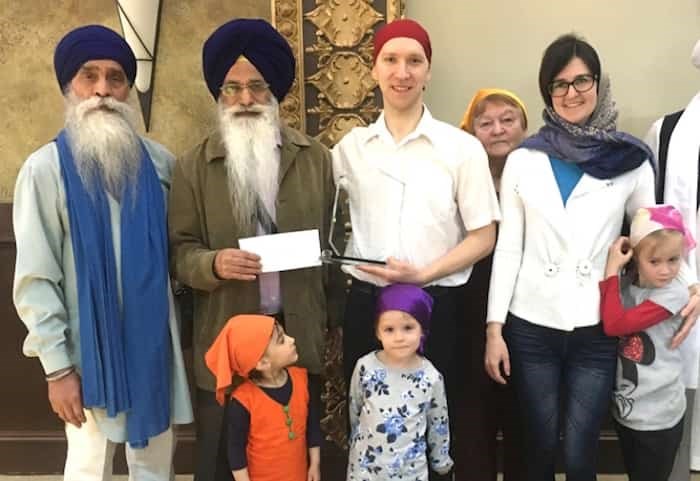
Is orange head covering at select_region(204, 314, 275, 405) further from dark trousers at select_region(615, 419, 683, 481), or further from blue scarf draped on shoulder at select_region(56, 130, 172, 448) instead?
dark trousers at select_region(615, 419, 683, 481)

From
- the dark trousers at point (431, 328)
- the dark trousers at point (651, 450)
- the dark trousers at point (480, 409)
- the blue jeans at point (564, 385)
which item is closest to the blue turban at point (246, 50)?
the dark trousers at point (431, 328)

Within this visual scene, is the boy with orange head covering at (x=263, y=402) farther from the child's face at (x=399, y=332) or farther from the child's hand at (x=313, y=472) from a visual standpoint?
the child's face at (x=399, y=332)

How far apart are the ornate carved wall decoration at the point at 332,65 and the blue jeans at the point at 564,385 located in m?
0.78

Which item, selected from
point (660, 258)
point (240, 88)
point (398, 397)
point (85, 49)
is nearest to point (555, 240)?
point (660, 258)

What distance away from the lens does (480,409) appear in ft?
6.42

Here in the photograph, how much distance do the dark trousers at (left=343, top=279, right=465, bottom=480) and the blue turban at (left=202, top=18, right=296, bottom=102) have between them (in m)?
0.67

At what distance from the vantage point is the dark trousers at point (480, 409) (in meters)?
1.93

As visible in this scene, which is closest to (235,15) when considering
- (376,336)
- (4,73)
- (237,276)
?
(4,73)

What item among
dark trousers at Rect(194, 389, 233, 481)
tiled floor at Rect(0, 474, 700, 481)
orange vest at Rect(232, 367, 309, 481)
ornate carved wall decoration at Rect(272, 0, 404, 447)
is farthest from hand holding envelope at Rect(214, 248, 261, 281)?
tiled floor at Rect(0, 474, 700, 481)

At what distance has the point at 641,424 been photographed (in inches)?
68.1

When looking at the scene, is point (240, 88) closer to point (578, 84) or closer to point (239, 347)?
point (239, 347)

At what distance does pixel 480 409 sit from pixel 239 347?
0.86 m

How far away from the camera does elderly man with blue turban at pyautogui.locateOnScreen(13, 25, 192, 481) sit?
5.16 feet

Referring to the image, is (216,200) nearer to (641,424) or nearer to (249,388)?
(249,388)
